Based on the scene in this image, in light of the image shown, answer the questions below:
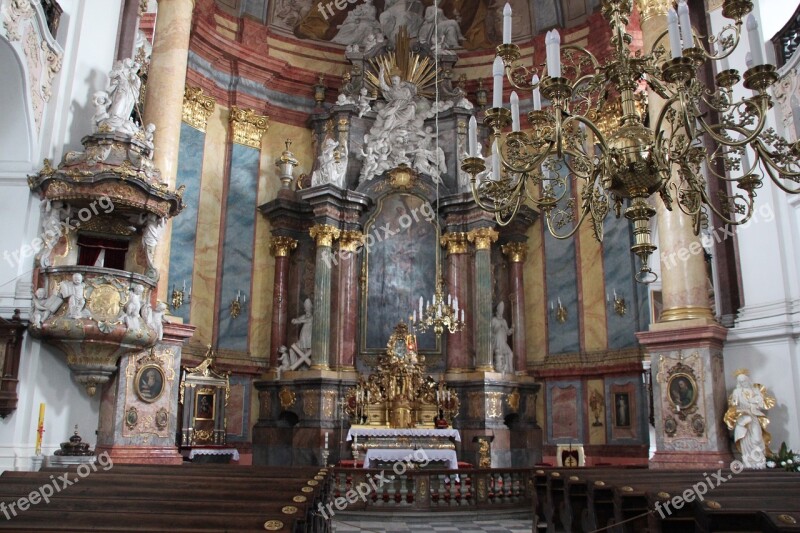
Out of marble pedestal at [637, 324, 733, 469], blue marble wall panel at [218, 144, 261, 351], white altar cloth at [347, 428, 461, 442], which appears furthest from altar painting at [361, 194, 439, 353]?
marble pedestal at [637, 324, 733, 469]

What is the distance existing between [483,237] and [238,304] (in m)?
5.11

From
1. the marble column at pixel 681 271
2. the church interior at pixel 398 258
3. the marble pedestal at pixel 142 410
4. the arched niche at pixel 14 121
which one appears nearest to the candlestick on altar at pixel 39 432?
the church interior at pixel 398 258

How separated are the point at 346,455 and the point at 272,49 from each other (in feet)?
29.7

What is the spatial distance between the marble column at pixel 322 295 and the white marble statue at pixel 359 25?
496 centimetres

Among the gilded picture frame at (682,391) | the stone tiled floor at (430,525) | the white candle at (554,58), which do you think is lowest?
the stone tiled floor at (430,525)

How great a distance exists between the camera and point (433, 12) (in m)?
16.1

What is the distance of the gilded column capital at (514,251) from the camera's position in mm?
14680

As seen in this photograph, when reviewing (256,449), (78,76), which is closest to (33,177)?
(78,76)

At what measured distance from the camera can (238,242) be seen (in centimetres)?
1419

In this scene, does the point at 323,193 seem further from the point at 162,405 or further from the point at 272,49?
the point at 162,405

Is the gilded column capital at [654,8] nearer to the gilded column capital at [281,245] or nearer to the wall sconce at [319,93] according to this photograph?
the wall sconce at [319,93]

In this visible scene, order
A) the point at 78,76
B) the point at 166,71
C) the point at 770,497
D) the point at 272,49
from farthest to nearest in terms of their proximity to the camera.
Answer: the point at 272,49, the point at 166,71, the point at 78,76, the point at 770,497

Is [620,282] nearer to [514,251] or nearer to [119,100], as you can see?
[514,251]

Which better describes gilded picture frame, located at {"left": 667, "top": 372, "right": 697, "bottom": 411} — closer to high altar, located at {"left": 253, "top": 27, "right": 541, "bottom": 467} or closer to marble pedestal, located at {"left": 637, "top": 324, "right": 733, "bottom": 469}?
marble pedestal, located at {"left": 637, "top": 324, "right": 733, "bottom": 469}
